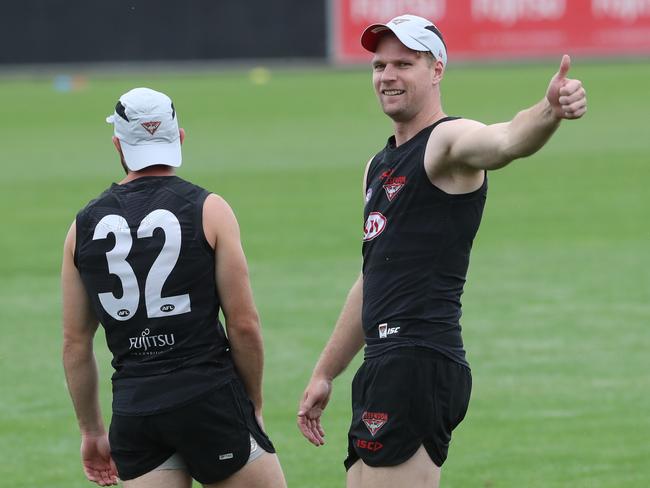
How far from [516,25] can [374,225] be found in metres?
36.8

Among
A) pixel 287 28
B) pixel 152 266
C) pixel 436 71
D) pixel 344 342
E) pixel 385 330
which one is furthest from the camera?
pixel 287 28

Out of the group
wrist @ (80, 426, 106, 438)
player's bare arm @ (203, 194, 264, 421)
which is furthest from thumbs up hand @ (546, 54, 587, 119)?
wrist @ (80, 426, 106, 438)

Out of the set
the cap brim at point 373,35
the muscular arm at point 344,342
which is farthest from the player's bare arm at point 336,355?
the cap brim at point 373,35

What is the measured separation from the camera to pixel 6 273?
14.6 metres

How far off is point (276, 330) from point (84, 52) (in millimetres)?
30260

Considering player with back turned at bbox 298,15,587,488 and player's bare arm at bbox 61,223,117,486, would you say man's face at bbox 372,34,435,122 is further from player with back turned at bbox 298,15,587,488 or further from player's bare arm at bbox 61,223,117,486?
player's bare arm at bbox 61,223,117,486

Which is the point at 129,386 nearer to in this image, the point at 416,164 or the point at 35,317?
the point at 416,164

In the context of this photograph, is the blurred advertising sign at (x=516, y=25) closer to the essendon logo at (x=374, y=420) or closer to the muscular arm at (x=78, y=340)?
the muscular arm at (x=78, y=340)

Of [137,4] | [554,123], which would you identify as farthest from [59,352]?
[137,4]

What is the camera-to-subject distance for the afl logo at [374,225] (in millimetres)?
5305

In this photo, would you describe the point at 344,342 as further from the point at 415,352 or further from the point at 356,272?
the point at 356,272

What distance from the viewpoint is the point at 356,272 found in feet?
46.0

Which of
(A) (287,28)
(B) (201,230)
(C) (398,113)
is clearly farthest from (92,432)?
(A) (287,28)

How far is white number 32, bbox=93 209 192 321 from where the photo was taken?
198 inches
